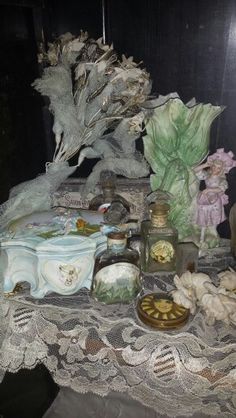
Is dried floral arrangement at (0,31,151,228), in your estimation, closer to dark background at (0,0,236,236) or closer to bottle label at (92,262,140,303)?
dark background at (0,0,236,236)

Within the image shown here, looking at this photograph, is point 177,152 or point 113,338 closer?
point 113,338

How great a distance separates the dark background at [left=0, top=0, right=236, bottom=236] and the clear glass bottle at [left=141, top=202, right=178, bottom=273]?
331 millimetres

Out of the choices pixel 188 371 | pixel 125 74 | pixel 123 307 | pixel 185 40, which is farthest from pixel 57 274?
pixel 185 40

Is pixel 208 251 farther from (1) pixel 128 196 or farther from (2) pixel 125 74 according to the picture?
(2) pixel 125 74

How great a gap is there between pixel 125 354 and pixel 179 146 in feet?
1.41

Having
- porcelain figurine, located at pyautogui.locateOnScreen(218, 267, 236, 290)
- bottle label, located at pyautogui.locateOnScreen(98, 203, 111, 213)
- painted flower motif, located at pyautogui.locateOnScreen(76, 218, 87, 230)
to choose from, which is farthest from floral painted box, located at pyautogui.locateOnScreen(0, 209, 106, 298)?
porcelain figurine, located at pyautogui.locateOnScreen(218, 267, 236, 290)

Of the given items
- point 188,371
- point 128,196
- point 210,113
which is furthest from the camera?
point 128,196

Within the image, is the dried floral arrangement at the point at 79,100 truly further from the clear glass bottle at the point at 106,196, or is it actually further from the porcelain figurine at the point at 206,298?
the porcelain figurine at the point at 206,298

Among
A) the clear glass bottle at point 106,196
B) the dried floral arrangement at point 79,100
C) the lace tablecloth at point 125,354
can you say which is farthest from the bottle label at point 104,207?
the lace tablecloth at point 125,354

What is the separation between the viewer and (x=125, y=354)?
60 centimetres

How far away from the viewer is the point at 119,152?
88cm

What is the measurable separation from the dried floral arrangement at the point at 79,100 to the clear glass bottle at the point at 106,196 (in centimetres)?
9

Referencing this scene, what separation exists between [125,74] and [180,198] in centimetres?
28

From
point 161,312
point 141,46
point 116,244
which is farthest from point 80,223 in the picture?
point 141,46
